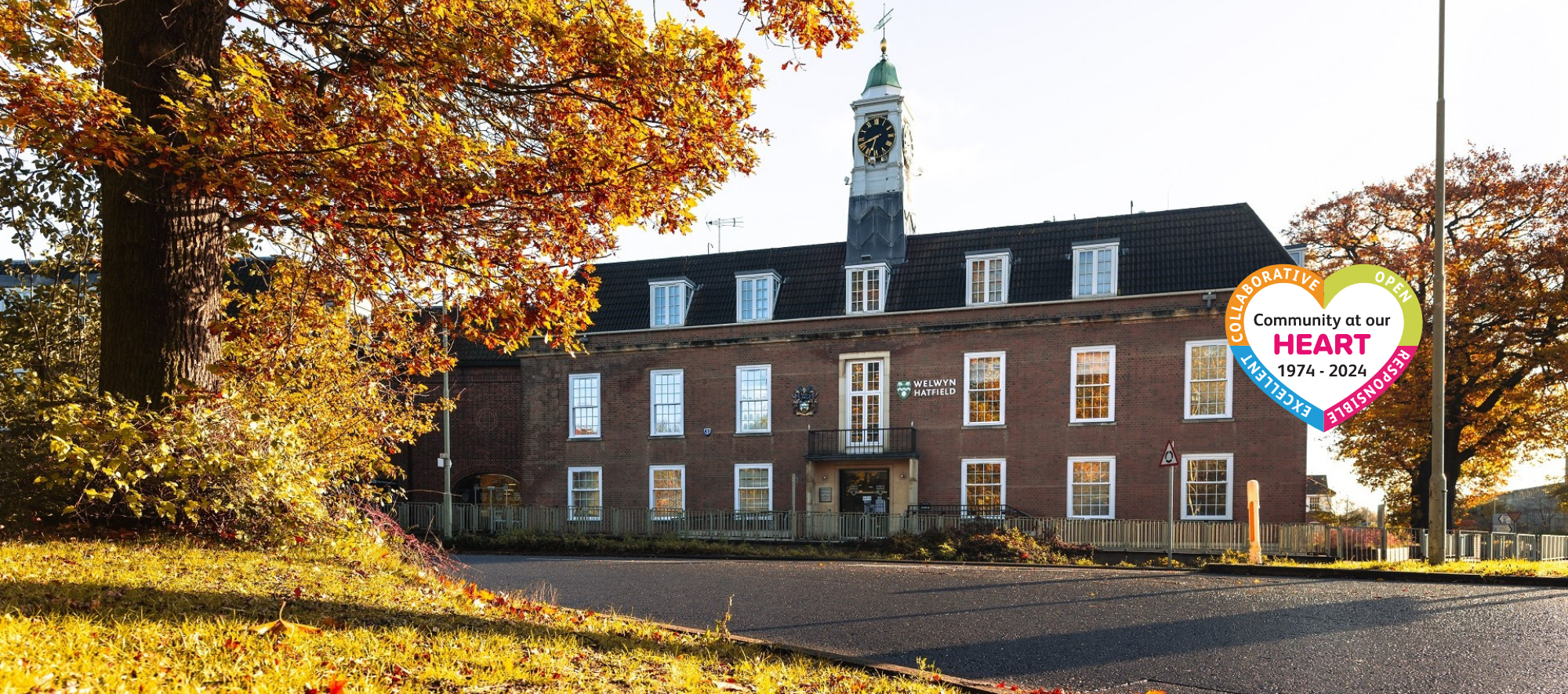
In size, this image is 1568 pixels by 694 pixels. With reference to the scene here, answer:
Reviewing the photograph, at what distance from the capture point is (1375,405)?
102ft

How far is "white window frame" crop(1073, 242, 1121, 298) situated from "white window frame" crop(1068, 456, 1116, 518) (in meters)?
4.68

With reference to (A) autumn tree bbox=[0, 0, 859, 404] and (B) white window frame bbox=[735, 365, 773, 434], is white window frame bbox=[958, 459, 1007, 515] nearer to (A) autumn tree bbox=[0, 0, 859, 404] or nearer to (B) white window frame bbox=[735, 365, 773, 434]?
(B) white window frame bbox=[735, 365, 773, 434]

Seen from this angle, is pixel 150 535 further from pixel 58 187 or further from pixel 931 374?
pixel 931 374

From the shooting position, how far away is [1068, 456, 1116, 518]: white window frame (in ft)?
89.4

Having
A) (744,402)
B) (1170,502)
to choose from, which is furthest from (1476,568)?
(744,402)

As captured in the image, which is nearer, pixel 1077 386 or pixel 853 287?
pixel 1077 386

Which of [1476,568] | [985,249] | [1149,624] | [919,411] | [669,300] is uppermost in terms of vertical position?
[985,249]

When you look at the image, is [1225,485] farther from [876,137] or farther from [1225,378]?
[876,137]

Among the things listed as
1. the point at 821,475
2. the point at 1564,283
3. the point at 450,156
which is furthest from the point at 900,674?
the point at 1564,283

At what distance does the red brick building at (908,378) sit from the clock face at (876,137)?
76mm

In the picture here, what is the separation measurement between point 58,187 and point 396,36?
5967 millimetres

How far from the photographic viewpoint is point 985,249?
99.2 feet

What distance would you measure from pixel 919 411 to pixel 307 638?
2553cm

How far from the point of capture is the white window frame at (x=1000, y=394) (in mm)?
28766
